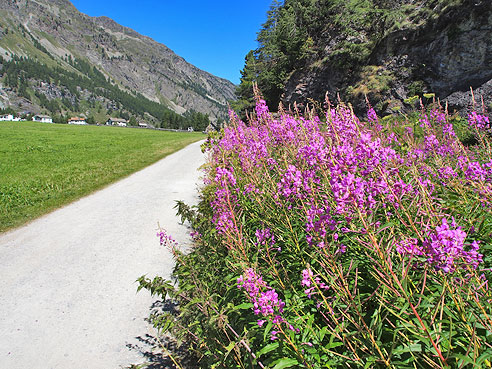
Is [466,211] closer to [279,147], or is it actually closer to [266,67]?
[279,147]

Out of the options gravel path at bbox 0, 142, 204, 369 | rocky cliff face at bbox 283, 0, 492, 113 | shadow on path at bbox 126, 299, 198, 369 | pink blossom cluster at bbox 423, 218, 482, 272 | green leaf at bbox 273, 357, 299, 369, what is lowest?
shadow on path at bbox 126, 299, 198, 369

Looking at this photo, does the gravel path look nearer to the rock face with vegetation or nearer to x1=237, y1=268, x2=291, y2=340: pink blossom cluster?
x1=237, y1=268, x2=291, y2=340: pink blossom cluster

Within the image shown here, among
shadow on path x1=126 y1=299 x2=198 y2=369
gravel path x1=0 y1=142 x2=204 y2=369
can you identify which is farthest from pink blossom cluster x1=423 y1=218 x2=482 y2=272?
gravel path x1=0 y1=142 x2=204 y2=369

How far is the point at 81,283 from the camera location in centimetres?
516

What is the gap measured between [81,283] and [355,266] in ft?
17.2

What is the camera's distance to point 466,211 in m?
2.40

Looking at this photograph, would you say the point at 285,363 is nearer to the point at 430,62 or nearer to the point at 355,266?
the point at 355,266

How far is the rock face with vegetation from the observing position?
38.0ft

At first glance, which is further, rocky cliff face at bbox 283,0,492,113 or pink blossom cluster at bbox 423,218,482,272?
rocky cliff face at bbox 283,0,492,113

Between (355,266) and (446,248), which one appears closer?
(446,248)

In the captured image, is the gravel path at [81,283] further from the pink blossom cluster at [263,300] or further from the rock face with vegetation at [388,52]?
the rock face with vegetation at [388,52]

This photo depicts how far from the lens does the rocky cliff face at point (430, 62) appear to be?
11.3 m

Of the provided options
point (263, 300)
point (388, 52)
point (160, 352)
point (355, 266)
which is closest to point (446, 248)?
point (355, 266)

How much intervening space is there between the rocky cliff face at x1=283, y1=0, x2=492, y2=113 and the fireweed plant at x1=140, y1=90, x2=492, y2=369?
20.7ft
